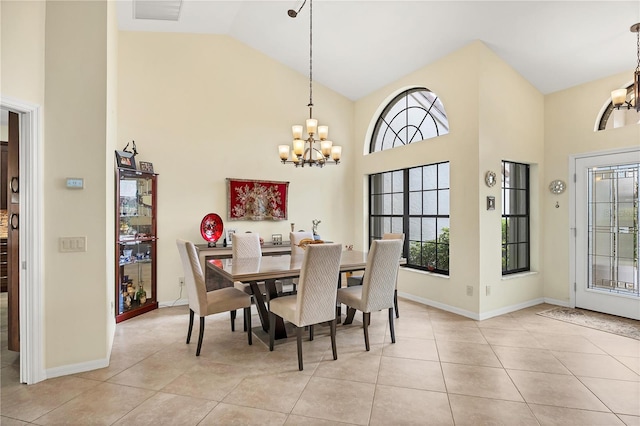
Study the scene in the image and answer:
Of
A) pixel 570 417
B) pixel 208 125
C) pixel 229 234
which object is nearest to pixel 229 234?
pixel 229 234

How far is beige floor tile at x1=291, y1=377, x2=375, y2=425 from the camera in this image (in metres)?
2.15

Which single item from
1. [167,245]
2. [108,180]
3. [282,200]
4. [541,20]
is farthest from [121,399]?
[541,20]

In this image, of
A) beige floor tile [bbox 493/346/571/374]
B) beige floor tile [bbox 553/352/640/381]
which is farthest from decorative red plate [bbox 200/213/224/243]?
beige floor tile [bbox 553/352/640/381]

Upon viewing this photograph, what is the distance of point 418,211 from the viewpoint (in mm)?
5109

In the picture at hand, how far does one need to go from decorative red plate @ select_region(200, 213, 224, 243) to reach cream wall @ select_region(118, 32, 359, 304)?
87mm

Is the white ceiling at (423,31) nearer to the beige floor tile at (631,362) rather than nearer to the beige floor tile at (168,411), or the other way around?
the beige floor tile at (631,362)

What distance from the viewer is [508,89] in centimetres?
435

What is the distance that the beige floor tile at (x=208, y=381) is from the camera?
2418mm

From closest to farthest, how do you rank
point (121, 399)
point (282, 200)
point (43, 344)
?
point (121, 399)
point (43, 344)
point (282, 200)

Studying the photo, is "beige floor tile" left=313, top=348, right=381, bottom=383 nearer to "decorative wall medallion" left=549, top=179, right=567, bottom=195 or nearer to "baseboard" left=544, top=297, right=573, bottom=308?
"baseboard" left=544, top=297, right=573, bottom=308

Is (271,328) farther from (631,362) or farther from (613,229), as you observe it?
(613,229)

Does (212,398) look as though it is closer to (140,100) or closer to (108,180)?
(108,180)

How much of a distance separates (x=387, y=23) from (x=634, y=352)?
4137mm

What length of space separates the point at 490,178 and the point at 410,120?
1.58 metres
